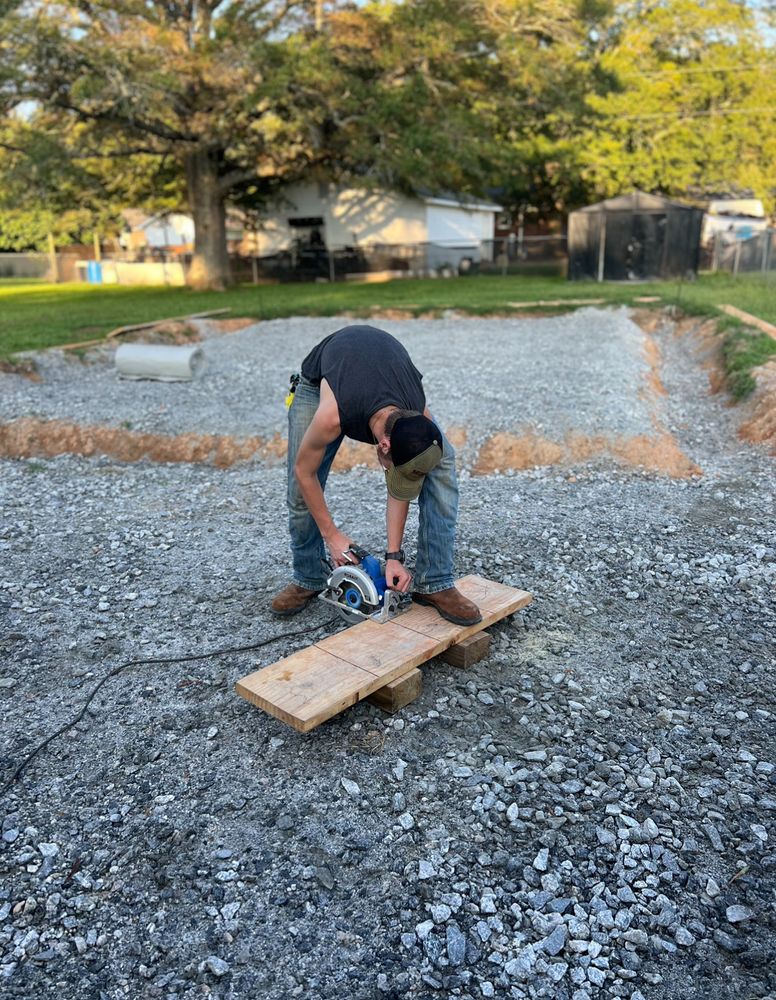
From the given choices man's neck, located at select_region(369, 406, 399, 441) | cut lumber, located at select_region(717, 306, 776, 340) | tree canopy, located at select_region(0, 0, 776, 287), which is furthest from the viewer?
Result: tree canopy, located at select_region(0, 0, 776, 287)

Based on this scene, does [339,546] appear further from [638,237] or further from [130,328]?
[638,237]

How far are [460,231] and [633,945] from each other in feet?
109

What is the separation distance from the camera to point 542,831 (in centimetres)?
284

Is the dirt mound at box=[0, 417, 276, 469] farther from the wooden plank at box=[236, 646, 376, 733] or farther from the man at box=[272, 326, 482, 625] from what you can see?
the wooden plank at box=[236, 646, 376, 733]

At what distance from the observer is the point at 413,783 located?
10.1ft

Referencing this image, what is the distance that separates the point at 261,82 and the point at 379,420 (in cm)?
1905

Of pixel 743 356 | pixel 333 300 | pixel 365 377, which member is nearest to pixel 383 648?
pixel 365 377

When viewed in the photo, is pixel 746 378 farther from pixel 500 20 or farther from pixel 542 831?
pixel 500 20

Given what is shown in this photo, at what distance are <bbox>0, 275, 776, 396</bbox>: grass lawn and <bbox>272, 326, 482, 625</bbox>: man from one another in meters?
8.80

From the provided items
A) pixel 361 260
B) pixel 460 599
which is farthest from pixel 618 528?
pixel 361 260

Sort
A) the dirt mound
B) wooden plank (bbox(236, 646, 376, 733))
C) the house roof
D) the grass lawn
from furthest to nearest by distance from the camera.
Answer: the house roof
the grass lawn
the dirt mound
wooden plank (bbox(236, 646, 376, 733))

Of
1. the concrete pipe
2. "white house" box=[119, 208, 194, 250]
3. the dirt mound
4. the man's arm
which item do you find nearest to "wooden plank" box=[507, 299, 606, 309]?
the concrete pipe

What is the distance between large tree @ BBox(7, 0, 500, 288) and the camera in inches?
714

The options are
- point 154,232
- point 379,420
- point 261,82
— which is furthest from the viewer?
point 154,232
